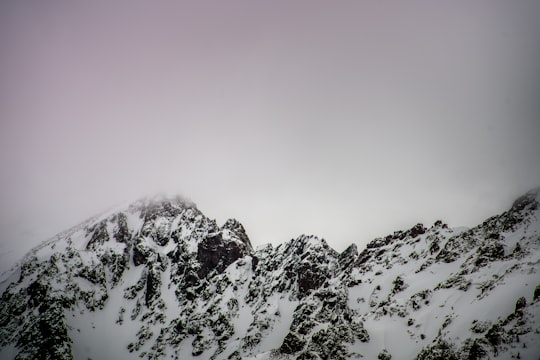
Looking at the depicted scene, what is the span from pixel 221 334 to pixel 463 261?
91973mm

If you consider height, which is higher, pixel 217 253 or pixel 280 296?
pixel 217 253

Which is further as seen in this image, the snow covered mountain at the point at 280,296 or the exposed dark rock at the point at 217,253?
the exposed dark rock at the point at 217,253

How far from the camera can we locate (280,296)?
5143 inches

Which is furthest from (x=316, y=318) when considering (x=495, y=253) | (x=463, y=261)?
(x=495, y=253)

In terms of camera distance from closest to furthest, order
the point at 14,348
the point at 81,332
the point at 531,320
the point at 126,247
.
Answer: the point at 531,320 → the point at 14,348 → the point at 81,332 → the point at 126,247

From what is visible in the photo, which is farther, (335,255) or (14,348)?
(335,255)

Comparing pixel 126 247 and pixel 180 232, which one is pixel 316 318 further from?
pixel 126 247

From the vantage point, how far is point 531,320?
44188 mm

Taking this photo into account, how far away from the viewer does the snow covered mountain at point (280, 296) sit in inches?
2403

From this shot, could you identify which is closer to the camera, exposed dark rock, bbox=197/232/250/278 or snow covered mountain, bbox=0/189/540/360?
snow covered mountain, bbox=0/189/540/360

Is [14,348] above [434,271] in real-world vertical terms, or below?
above

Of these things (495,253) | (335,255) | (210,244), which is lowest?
(495,253)

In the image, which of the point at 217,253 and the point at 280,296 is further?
the point at 217,253

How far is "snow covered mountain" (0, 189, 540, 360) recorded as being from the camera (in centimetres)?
6103
